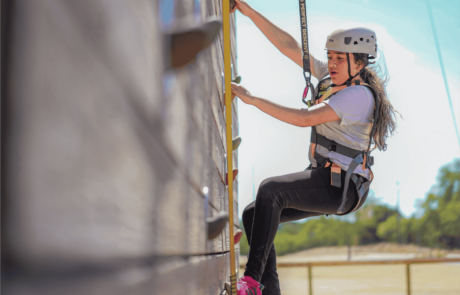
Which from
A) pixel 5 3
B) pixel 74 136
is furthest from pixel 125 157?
pixel 5 3

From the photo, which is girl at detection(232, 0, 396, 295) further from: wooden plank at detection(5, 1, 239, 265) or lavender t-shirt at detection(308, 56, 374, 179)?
wooden plank at detection(5, 1, 239, 265)

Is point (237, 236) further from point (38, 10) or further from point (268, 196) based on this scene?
point (38, 10)

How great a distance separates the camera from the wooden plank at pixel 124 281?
1.14ft

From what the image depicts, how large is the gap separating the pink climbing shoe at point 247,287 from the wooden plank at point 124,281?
849 millimetres

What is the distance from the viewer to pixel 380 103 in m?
2.36

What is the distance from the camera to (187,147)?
1110mm

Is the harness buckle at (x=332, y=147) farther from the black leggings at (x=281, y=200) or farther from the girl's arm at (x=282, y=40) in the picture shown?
the girl's arm at (x=282, y=40)

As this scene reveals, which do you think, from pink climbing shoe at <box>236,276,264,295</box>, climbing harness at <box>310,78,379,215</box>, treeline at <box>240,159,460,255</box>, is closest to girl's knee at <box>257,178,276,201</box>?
climbing harness at <box>310,78,379,215</box>

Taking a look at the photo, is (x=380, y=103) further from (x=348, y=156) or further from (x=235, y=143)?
(x=235, y=143)

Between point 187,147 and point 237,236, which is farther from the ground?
point 187,147

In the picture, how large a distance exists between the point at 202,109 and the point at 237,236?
231 cm

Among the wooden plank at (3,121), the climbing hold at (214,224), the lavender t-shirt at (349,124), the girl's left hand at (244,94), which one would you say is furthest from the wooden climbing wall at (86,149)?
the lavender t-shirt at (349,124)

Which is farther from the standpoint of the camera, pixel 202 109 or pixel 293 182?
pixel 293 182

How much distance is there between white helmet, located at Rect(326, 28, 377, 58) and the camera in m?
2.42
